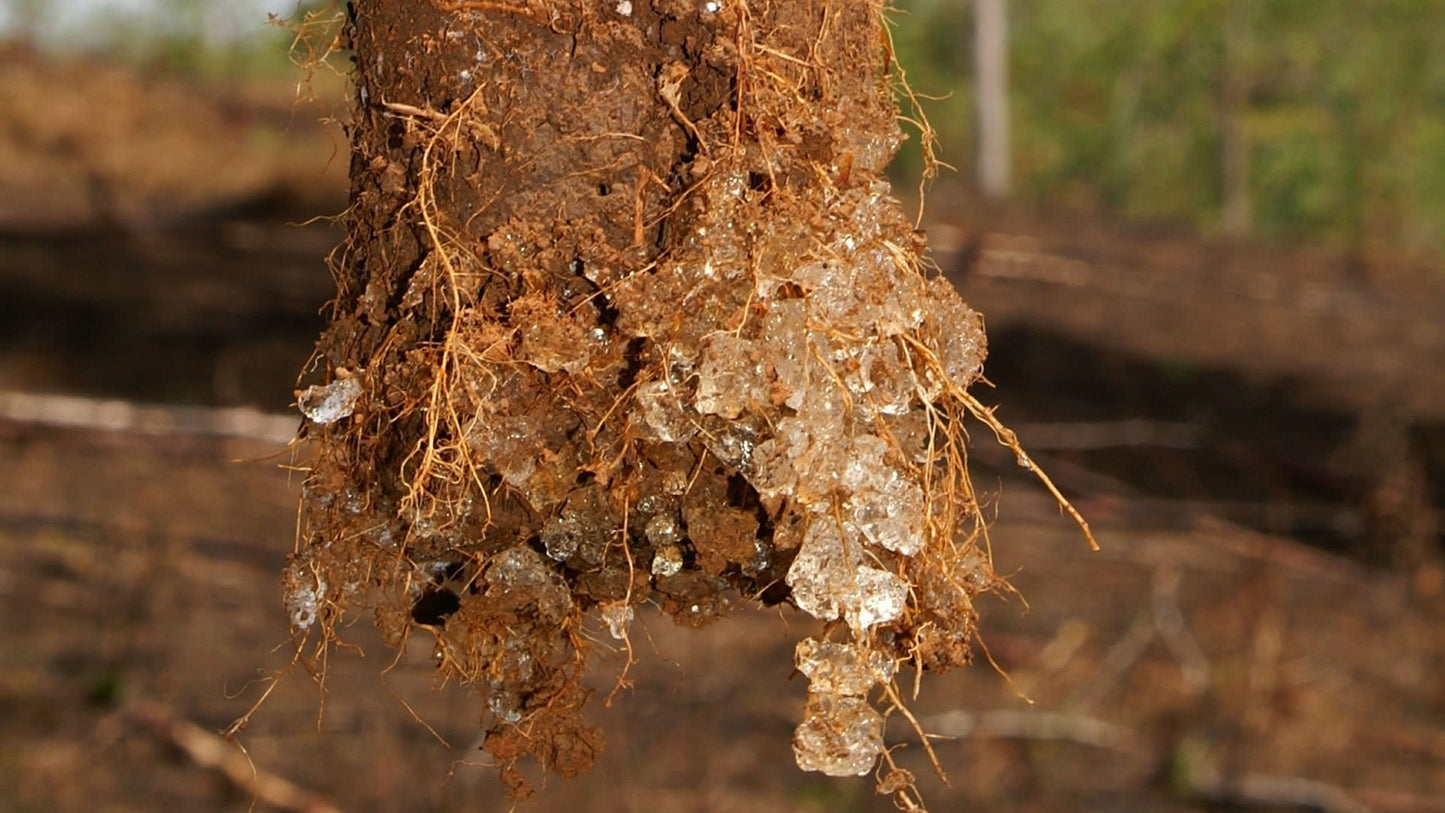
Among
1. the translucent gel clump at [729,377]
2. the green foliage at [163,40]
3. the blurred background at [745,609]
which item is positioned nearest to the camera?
the translucent gel clump at [729,377]

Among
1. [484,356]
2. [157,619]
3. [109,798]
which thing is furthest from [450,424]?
[157,619]

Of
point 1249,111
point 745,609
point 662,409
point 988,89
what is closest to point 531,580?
point 662,409

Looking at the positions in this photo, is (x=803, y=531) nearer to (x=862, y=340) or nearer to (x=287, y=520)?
(x=862, y=340)

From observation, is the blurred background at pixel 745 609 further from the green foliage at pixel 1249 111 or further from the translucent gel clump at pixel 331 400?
the green foliage at pixel 1249 111

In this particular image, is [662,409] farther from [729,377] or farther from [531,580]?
[531,580]

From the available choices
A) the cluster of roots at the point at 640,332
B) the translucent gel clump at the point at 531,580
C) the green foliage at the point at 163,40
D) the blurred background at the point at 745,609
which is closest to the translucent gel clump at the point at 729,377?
the cluster of roots at the point at 640,332

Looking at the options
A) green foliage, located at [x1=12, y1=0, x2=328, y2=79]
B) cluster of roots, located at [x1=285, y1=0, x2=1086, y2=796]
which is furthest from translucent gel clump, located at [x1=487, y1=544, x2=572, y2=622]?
green foliage, located at [x1=12, y1=0, x2=328, y2=79]

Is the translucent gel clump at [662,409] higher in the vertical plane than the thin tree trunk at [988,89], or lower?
higher
